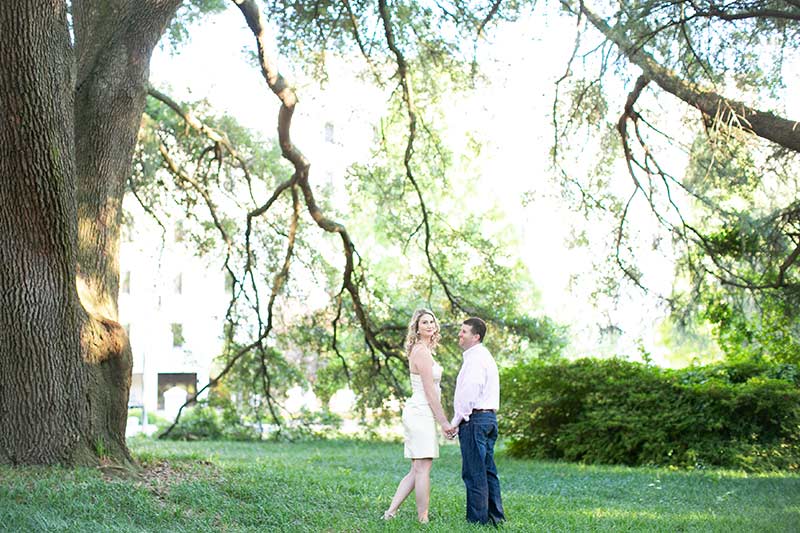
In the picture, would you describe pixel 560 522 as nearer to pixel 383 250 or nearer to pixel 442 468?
pixel 442 468

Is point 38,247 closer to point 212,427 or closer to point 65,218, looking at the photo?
point 65,218

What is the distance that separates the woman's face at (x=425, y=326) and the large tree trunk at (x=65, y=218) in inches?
125

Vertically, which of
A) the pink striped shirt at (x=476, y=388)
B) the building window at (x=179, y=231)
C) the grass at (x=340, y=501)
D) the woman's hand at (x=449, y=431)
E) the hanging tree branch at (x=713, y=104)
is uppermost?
the building window at (x=179, y=231)

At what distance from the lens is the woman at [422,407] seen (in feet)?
25.0

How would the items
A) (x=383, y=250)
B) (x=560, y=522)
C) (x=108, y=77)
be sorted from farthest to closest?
(x=383, y=250), (x=108, y=77), (x=560, y=522)

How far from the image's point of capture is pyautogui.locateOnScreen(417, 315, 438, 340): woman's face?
7750mm

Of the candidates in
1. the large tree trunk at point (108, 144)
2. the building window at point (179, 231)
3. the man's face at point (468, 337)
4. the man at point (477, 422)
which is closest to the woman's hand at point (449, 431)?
the man at point (477, 422)

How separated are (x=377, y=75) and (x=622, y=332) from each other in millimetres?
5569

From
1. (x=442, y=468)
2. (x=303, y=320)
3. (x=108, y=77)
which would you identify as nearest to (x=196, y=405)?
(x=303, y=320)

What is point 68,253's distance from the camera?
27.5ft

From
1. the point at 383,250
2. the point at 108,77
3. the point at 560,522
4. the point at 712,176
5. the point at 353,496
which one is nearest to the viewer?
the point at 560,522

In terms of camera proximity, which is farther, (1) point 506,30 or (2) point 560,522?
(1) point 506,30

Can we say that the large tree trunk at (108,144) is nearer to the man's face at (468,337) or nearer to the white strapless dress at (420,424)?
the white strapless dress at (420,424)

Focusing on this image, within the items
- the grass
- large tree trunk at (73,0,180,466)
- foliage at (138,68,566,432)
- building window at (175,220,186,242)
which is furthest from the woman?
building window at (175,220,186,242)
